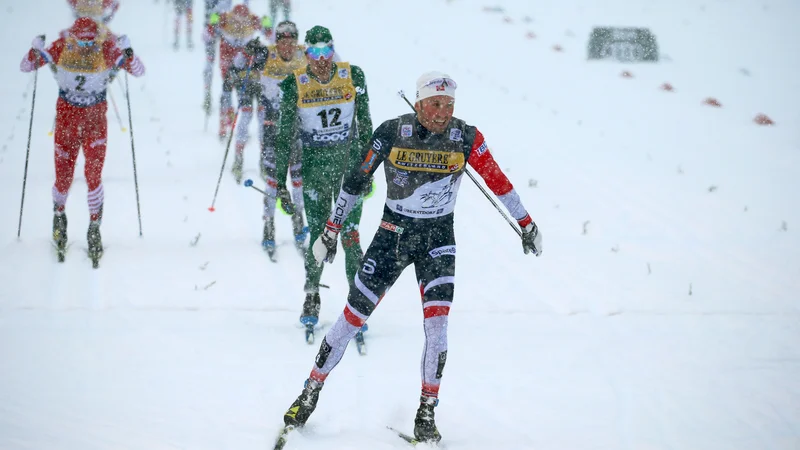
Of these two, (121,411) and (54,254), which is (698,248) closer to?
(121,411)

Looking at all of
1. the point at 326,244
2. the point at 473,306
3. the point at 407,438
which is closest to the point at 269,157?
the point at 473,306

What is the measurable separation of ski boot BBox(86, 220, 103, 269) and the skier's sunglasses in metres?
3.68


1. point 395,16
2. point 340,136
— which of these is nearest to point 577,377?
point 340,136

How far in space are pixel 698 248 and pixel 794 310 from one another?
5.98 ft

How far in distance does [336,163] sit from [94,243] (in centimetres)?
334

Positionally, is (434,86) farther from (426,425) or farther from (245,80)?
(245,80)

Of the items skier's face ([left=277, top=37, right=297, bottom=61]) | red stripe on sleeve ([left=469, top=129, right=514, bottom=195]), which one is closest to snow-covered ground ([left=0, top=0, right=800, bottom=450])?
red stripe on sleeve ([left=469, top=129, right=514, bottom=195])

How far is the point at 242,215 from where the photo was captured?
32.2 feet

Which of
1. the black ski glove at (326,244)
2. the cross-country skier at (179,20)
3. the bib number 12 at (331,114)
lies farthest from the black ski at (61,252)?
the cross-country skier at (179,20)

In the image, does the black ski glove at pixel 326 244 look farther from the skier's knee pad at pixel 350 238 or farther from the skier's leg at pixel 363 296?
the skier's knee pad at pixel 350 238

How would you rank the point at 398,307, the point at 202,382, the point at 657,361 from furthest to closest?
1. the point at 398,307
2. the point at 657,361
3. the point at 202,382

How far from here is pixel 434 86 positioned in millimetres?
4367

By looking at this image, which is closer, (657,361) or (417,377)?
(417,377)

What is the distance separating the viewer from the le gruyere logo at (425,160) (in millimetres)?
4492
